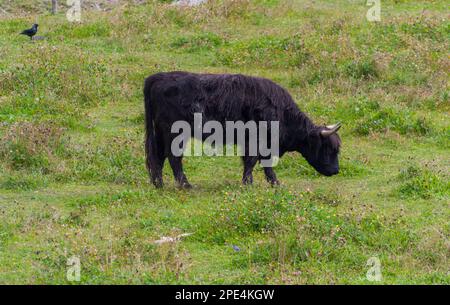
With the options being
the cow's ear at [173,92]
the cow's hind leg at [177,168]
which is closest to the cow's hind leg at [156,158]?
the cow's hind leg at [177,168]

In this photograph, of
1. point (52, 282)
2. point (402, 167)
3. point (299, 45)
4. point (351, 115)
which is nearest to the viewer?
point (52, 282)

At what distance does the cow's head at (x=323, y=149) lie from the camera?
14148 millimetres

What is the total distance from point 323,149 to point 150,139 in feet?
8.64

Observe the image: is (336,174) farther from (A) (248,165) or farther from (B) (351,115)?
(B) (351,115)

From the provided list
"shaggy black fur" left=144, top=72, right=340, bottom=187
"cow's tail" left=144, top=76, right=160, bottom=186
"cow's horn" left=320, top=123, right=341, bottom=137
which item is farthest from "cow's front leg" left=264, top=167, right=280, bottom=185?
"cow's tail" left=144, top=76, right=160, bottom=186

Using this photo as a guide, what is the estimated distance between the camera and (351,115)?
17.0m

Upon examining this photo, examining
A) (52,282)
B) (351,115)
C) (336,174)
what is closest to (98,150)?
(336,174)

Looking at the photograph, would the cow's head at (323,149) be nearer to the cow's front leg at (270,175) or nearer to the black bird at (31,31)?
the cow's front leg at (270,175)

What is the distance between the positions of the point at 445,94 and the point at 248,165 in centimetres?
567

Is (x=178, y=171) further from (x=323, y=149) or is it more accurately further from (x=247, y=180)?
(x=323, y=149)

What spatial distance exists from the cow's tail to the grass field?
317mm

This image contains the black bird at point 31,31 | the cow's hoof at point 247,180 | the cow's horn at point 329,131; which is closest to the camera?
the cow's hoof at point 247,180

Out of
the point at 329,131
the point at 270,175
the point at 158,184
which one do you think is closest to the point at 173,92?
the point at 158,184

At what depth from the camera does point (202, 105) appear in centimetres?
1346
